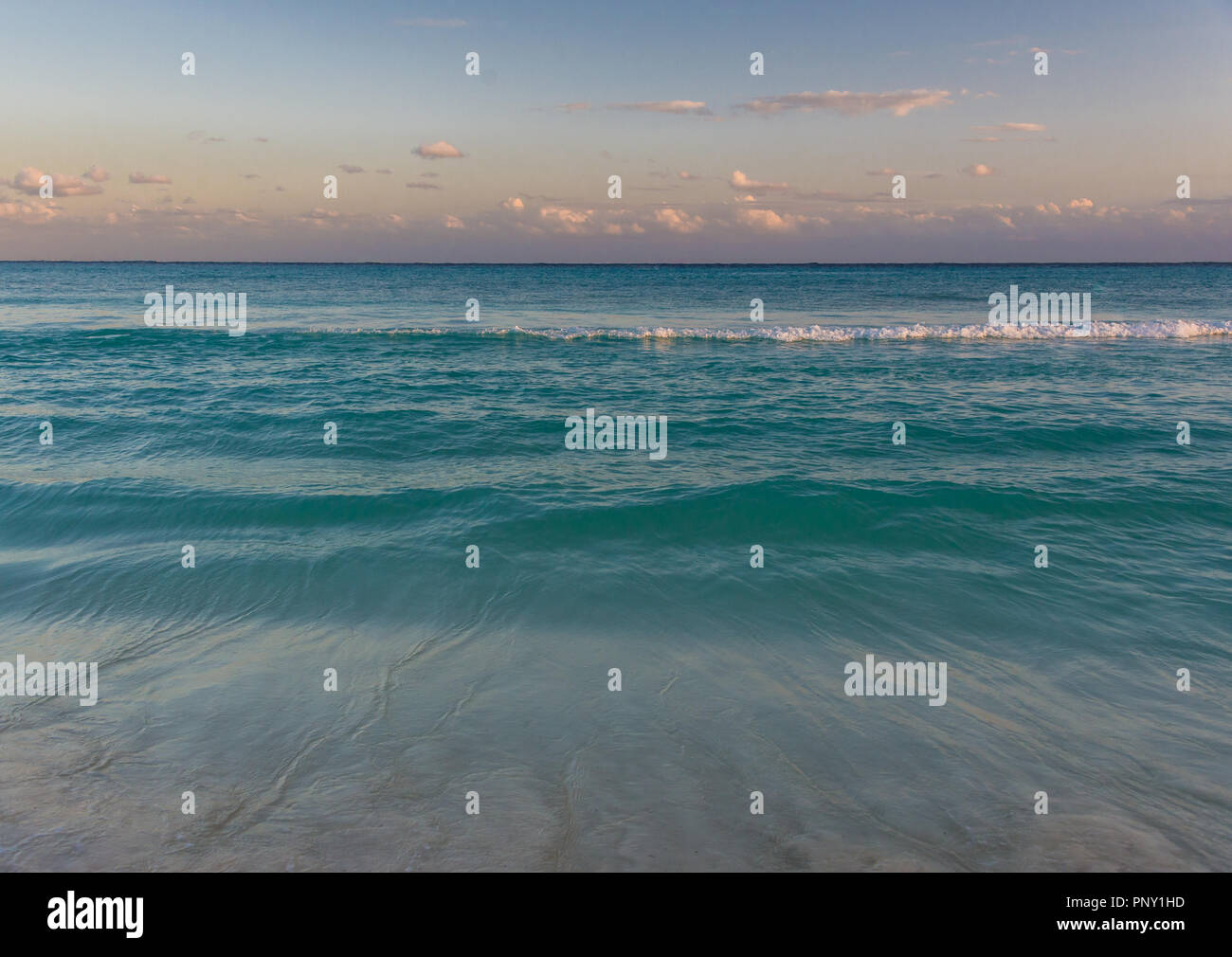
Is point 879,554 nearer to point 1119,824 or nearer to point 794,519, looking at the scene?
point 794,519

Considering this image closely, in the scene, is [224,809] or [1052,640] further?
[1052,640]

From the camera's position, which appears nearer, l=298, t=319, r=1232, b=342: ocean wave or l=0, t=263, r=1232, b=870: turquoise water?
l=0, t=263, r=1232, b=870: turquoise water

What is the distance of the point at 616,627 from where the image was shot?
8.84 meters

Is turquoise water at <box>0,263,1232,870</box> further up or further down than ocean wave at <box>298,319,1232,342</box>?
further down

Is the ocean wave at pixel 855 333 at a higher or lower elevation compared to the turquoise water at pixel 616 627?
higher

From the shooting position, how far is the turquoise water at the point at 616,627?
5340mm

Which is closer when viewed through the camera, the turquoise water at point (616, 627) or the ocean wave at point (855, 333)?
the turquoise water at point (616, 627)

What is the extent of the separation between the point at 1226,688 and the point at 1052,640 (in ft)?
5.06

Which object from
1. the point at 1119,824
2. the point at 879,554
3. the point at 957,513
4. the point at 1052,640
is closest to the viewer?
the point at 1119,824

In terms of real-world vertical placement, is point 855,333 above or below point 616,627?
above

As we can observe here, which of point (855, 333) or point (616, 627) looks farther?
point (855, 333)

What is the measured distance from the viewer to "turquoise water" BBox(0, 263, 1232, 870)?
17.5 feet
